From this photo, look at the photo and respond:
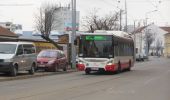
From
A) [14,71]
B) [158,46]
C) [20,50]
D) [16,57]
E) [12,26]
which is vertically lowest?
[158,46]

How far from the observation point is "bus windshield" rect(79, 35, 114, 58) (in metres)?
32.7

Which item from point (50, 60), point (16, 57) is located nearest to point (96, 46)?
point (50, 60)

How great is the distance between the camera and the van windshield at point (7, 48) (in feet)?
92.1

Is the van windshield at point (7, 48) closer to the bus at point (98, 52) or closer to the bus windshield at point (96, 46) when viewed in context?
the bus at point (98, 52)

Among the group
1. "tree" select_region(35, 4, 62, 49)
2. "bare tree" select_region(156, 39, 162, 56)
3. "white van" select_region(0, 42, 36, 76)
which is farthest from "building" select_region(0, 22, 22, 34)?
"white van" select_region(0, 42, 36, 76)

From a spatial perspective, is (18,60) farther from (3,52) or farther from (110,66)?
(110,66)

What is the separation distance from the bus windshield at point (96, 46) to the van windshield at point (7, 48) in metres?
6.04

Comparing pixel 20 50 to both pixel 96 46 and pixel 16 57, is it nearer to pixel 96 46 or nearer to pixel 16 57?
pixel 16 57

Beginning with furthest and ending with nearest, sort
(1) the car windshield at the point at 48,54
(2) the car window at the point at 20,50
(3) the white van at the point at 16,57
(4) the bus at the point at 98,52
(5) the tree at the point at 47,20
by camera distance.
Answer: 1. (5) the tree at the point at 47,20
2. (1) the car windshield at the point at 48,54
3. (4) the bus at the point at 98,52
4. (2) the car window at the point at 20,50
5. (3) the white van at the point at 16,57

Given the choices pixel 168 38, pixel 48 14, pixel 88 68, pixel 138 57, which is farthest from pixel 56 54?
pixel 168 38

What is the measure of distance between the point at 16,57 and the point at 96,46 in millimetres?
6936

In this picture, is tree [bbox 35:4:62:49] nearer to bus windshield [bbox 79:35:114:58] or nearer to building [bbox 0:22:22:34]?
building [bbox 0:22:22:34]

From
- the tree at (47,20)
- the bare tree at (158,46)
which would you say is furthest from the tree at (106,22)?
the bare tree at (158,46)

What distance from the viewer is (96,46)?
33.0 m
